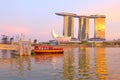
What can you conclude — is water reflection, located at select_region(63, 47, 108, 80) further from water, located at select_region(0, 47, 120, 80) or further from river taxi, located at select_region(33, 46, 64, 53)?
river taxi, located at select_region(33, 46, 64, 53)

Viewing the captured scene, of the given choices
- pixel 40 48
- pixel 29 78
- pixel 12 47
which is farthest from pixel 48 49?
pixel 29 78

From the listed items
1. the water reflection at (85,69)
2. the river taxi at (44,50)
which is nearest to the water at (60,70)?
the water reflection at (85,69)

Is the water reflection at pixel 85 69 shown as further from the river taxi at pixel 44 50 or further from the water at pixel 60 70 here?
the river taxi at pixel 44 50

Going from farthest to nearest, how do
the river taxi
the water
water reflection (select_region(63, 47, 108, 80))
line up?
the river taxi → the water → water reflection (select_region(63, 47, 108, 80))

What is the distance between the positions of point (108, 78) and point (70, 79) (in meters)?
5.03

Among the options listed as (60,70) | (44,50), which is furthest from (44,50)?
(60,70)

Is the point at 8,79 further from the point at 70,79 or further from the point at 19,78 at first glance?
the point at 70,79

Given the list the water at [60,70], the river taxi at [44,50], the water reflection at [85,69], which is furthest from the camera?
the river taxi at [44,50]

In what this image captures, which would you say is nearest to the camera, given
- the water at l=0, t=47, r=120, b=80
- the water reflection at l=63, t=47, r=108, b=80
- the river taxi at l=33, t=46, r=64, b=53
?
the water reflection at l=63, t=47, r=108, b=80

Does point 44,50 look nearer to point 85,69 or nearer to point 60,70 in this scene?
point 85,69

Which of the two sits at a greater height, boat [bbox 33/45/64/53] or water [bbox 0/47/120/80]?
boat [bbox 33/45/64/53]

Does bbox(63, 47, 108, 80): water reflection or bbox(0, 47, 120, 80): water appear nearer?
bbox(63, 47, 108, 80): water reflection

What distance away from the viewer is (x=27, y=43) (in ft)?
307

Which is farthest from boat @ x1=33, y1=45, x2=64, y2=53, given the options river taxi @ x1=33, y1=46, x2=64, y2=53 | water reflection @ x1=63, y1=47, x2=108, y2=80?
water reflection @ x1=63, y1=47, x2=108, y2=80
